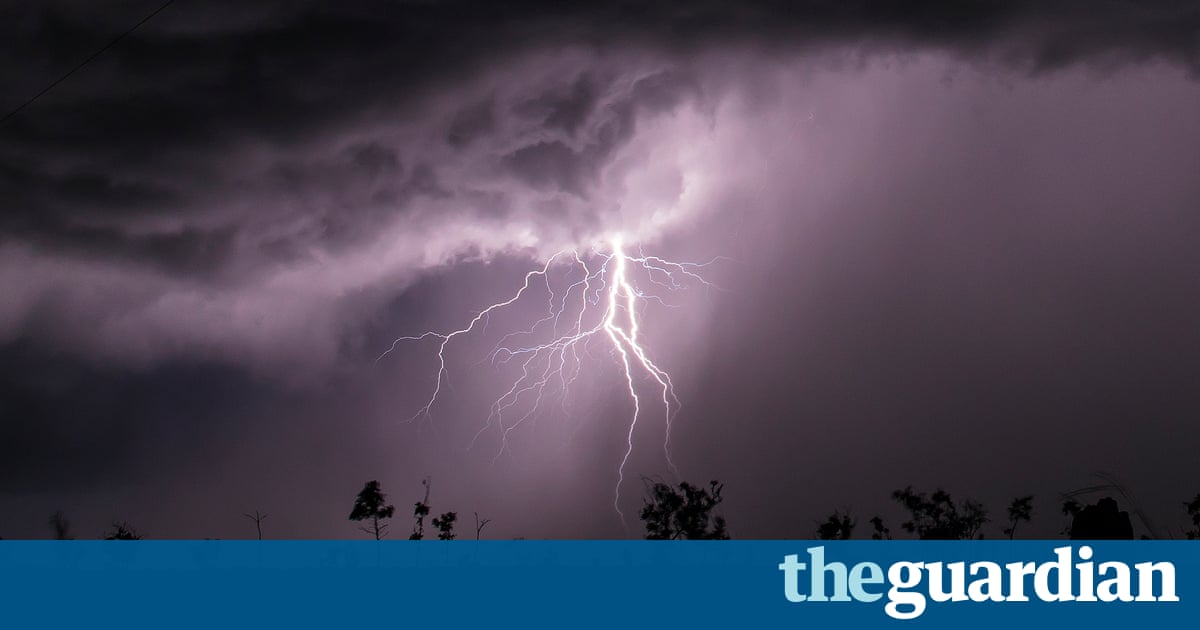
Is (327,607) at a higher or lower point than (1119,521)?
lower

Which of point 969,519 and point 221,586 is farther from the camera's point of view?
point 969,519

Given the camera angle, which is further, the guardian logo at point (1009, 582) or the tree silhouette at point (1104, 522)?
the tree silhouette at point (1104, 522)

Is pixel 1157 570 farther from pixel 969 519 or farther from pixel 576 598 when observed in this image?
pixel 969 519

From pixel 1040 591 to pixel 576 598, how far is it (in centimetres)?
779

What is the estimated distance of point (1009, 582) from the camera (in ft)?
67.6

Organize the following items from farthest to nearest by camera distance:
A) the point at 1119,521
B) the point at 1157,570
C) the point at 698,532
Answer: the point at 698,532, the point at 1119,521, the point at 1157,570

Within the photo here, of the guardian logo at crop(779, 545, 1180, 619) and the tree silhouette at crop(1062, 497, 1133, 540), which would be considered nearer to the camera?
the guardian logo at crop(779, 545, 1180, 619)

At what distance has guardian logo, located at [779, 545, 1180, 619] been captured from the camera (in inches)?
804

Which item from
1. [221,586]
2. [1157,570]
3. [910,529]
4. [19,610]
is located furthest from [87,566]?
→ [910,529]

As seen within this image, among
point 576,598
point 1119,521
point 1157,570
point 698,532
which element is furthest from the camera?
point 698,532

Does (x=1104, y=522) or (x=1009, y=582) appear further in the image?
(x=1104, y=522)

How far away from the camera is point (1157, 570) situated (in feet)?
66.8

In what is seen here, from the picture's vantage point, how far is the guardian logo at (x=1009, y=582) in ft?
67.0

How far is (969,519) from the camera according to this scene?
169ft
